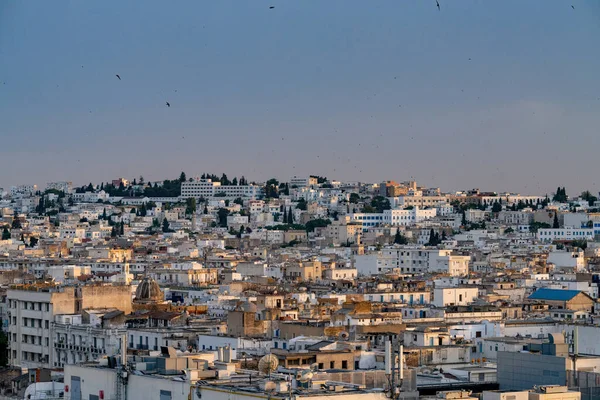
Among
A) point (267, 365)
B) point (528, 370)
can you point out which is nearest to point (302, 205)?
point (267, 365)

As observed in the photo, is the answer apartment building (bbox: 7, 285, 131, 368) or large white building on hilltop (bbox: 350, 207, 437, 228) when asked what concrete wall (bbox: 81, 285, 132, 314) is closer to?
apartment building (bbox: 7, 285, 131, 368)

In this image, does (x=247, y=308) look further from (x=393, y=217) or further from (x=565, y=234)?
(x=393, y=217)

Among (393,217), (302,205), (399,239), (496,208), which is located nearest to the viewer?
(399,239)

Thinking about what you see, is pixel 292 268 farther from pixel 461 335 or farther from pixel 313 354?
pixel 313 354

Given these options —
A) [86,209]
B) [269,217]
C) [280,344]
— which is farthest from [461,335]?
[86,209]

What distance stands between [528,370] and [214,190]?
523 ft

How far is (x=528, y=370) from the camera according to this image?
22.5m

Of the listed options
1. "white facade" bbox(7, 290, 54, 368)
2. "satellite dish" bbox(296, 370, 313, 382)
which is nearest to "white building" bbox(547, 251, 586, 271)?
"white facade" bbox(7, 290, 54, 368)

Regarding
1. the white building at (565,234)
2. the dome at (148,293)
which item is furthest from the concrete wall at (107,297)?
the white building at (565,234)

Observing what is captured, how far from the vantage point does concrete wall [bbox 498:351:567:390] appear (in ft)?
72.7

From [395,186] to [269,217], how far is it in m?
25.5

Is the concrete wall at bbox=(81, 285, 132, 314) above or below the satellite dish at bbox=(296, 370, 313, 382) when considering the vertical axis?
below

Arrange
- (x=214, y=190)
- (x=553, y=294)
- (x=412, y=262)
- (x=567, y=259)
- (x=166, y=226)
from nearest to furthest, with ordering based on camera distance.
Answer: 1. (x=553, y=294)
2. (x=567, y=259)
3. (x=412, y=262)
4. (x=166, y=226)
5. (x=214, y=190)

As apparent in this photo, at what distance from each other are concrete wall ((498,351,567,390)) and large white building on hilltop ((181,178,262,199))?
15569 centimetres
